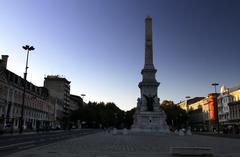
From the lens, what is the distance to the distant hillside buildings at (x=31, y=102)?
204ft

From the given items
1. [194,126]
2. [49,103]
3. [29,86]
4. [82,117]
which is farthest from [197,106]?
[29,86]

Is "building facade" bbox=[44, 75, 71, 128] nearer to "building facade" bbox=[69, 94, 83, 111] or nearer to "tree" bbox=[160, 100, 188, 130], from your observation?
"building facade" bbox=[69, 94, 83, 111]

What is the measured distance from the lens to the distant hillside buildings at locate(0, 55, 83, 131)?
204ft

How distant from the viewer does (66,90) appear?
13775 cm

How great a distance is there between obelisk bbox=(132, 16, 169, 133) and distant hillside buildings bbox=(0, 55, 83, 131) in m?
22.5

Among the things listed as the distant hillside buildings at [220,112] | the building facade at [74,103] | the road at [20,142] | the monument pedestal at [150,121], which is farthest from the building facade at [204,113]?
the road at [20,142]

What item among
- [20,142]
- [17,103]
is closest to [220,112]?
[17,103]

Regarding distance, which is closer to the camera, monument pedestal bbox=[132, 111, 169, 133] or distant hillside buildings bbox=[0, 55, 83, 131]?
monument pedestal bbox=[132, 111, 169, 133]

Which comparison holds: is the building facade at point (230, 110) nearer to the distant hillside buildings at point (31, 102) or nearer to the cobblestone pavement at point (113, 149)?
the distant hillside buildings at point (31, 102)

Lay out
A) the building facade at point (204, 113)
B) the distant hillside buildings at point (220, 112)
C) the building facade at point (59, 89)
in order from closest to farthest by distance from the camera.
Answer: the distant hillside buildings at point (220, 112) < the building facade at point (204, 113) < the building facade at point (59, 89)

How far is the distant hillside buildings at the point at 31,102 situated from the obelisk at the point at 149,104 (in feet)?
73.8

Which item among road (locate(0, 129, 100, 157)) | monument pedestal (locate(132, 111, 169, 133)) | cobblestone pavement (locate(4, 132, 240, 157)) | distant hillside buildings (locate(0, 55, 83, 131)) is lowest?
road (locate(0, 129, 100, 157))

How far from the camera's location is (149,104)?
5525 cm

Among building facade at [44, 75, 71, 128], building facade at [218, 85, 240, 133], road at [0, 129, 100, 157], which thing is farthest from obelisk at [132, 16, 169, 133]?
building facade at [44, 75, 71, 128]
